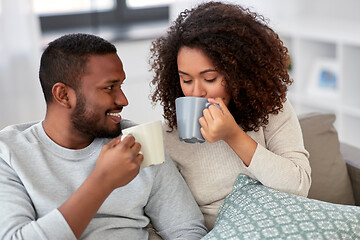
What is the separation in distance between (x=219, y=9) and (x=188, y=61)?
160 mm

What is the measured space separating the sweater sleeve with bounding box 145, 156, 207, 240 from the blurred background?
1.74 m

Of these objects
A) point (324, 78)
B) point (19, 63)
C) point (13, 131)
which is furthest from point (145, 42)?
point (13, 131)

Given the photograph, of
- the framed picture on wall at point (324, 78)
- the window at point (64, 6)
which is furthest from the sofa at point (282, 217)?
the window at point (64, 6)

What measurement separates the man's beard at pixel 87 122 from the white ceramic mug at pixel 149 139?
13cm

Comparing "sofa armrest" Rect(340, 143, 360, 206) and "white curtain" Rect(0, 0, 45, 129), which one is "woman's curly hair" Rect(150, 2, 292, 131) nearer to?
"sofa armrest" Rect(340, 143, 360, 206)

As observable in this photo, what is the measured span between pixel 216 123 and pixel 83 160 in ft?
1.12

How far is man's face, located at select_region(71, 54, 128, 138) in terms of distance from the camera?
1279 mm

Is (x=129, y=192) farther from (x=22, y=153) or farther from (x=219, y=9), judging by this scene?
(x=219, y=9)

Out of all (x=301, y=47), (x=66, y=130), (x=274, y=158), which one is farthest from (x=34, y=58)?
(x=274, y=158)

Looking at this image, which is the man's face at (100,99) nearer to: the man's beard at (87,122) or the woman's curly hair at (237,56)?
the man's beard at (87,122)

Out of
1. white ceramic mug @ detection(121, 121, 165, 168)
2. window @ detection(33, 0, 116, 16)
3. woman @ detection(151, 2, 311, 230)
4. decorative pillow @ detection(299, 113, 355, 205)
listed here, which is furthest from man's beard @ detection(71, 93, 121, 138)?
window @ detection(33, 0, 116, 16)

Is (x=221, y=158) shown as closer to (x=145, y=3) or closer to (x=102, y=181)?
(x=102, y=181)

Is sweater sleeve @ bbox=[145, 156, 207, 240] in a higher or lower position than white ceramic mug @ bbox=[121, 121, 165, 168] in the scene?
lower

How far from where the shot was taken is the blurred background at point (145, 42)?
9.61 ft
